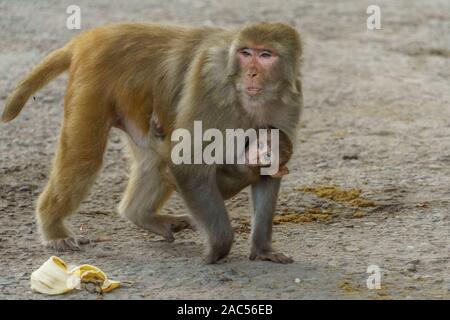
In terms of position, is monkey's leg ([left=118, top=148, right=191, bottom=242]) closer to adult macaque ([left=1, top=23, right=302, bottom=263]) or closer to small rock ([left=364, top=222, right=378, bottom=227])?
adult macaque ([left=1, top=23, right=302, bottom=263])

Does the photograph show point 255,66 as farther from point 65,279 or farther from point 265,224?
point 65,279

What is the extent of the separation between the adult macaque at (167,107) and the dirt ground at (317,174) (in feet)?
0.90

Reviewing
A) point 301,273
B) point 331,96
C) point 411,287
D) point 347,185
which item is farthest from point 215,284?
point 331,96

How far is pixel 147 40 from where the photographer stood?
7301 mm

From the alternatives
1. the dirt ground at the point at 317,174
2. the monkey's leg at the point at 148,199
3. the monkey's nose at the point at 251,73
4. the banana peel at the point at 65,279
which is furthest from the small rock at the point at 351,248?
the banana peel at the point at 65,279

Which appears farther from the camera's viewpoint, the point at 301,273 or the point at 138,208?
the point at 138,208

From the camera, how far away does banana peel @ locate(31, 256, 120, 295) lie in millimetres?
6273

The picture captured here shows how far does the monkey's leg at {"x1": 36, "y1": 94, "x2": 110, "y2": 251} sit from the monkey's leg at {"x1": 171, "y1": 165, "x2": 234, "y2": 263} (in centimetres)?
68

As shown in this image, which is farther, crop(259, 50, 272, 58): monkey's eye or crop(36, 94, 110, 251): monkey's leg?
crop(36, 94, 110, 251): monkey's leg

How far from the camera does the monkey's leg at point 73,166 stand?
7.14 metres

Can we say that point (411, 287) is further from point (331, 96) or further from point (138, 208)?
point (331, 96)

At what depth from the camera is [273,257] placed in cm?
692

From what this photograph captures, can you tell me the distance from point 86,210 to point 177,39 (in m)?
1.78

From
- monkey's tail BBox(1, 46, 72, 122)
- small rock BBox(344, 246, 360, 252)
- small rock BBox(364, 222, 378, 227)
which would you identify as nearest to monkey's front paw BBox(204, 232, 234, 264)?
small rock BBox(344, 246, 360, 252)
